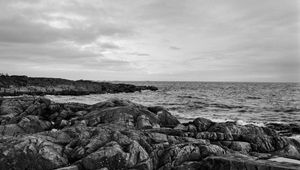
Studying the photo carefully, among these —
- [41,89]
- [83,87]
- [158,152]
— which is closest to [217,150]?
[158,152]

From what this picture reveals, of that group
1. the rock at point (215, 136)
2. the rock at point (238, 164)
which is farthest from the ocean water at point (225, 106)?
the rock at point (238, 164)

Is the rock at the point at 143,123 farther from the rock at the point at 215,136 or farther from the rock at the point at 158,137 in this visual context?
the rock at the point at 215,136

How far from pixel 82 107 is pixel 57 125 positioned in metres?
4.71

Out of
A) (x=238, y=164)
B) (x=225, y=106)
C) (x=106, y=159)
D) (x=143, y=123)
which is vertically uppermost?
(x=143, y=123)

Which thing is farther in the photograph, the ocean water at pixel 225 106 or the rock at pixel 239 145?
the ocean water at pixel 225 106

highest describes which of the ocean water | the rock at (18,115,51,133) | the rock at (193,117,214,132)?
the rock at (193,117,214,132)

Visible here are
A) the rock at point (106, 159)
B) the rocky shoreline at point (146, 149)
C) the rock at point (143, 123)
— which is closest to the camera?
the rocky shoreline at point (146, 149)

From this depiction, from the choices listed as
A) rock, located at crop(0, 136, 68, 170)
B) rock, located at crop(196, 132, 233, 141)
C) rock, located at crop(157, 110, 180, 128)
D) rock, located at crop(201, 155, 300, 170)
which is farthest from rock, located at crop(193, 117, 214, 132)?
rock, located at crop(0, 136, 68, 170)

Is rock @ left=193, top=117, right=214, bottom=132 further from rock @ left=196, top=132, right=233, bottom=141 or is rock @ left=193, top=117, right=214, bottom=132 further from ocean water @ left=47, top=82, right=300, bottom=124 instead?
ocean water @ left=47, top=82, right=300, bottom=124

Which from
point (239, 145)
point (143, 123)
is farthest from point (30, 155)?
point (239, 145)

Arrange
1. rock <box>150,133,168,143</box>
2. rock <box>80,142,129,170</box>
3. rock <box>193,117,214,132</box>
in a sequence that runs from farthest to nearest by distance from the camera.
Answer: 1. rock <box>193,117,214,132</box>
2. rock <box>150,133,168,143</box>
3. rock <box>80,142,129,170</box>

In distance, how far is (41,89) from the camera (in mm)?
65562

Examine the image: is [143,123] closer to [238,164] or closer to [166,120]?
[166,120]

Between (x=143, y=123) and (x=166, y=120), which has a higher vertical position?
(x=143, y=123)
